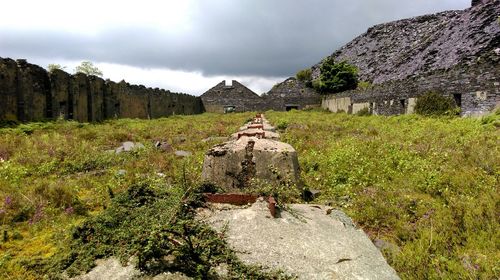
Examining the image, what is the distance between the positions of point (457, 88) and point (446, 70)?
1.26m

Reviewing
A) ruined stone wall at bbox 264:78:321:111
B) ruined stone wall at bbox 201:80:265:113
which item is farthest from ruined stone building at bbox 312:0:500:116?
ruined stone wall at bbox 201:80:265:113

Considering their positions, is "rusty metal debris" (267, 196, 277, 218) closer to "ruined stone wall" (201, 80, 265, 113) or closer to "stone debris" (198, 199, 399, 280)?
"stone debris" (198, 199, 399, 280)

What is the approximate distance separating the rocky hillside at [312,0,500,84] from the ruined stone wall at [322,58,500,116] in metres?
0.96

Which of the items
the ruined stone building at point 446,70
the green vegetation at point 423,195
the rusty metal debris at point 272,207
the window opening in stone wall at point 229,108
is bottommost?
the green vegetation at point 423,195

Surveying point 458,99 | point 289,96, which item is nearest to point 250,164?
point 458,99

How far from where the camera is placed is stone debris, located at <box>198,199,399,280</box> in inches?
113

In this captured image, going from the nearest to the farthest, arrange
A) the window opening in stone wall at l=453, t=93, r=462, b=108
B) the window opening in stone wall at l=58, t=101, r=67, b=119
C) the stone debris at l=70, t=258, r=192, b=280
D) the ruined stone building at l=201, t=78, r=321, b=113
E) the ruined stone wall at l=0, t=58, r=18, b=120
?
the stone debris at l=70, t=258, r=192, b=280 → the ruined stone wall at l=0, t=58, r=18, b=120 → the window opening in stone wall at l=453, t=93, r=462, b=108 → the window opening in stone wall at l=58, t=101, r=67, b=119 → the ruined stone building at l=201, t=78, r=321, b=113

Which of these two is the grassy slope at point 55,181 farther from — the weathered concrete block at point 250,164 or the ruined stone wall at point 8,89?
the ruined stone wall at point 8,89

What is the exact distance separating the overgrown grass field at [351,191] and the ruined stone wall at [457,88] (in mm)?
4235

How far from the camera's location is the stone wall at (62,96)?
14.2 metres

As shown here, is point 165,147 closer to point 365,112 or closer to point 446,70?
point 446,70

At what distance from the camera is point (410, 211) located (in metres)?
5.24

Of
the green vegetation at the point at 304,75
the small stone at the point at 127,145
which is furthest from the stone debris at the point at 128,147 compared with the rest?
the green vegetation at the point at 304,75

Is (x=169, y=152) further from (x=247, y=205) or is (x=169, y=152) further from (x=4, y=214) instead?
(x=247, y=205)
